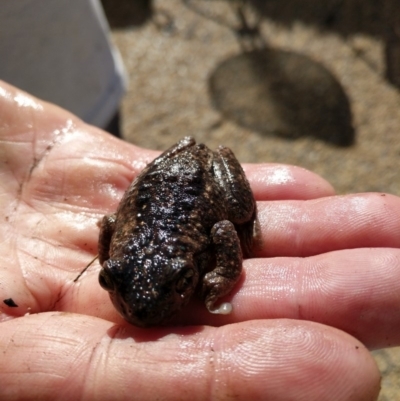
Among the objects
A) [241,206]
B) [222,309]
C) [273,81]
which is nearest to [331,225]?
[241,206]

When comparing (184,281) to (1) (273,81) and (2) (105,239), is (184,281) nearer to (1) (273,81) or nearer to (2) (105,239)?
(2) (105,239)

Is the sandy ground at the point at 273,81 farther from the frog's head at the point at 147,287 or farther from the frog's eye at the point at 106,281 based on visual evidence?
the frog's eye at the point at 106,281

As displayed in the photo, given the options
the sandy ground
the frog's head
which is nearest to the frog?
the frog's head

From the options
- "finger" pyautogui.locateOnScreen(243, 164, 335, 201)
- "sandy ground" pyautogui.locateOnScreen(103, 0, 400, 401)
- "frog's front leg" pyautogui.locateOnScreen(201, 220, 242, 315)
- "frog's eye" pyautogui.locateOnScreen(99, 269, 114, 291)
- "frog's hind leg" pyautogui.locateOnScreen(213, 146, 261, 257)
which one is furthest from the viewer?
"sandy ground" pyautogui.locateOnScreen(103, 0, 400, 401)

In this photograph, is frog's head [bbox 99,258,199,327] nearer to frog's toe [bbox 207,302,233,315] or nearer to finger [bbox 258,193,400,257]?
frog's toe [bbox 207,302,233,315]

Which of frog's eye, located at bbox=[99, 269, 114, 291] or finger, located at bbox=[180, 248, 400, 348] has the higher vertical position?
frog's eye, located at bbox=[99, 269, 114, 291]

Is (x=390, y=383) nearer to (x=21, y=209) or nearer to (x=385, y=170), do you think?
(x=385, y=170)
